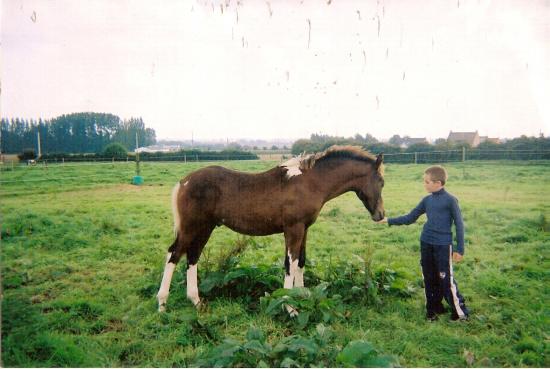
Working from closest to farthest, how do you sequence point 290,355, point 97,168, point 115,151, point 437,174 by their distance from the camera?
point 290,355 < point 437,174 < point 115,151 < point 97,168

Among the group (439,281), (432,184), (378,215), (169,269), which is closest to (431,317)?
(439,281)

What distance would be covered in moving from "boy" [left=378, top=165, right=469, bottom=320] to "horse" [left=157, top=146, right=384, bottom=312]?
0.63 meters

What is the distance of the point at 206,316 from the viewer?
3805 mm

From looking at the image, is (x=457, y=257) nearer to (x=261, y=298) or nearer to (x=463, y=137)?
(x=261, y=298)

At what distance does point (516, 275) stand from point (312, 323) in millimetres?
3443

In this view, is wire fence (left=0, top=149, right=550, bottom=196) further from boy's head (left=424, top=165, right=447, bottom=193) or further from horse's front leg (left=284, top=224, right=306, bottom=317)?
boy's head (left=424, top=165, right=447, bottom=193)

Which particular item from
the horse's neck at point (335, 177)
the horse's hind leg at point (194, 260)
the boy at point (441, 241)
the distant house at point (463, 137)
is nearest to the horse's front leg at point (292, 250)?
the horse's neck at point (335, 177)

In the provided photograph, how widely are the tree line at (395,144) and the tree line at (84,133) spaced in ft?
10.6

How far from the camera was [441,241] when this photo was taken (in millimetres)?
3729

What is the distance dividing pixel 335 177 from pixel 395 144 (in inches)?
339

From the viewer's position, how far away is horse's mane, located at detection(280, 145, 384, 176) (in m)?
4.16

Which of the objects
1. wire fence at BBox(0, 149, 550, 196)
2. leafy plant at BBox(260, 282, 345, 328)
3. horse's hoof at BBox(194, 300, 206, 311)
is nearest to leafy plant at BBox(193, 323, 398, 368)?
leafy plant at BBox(260, 282, 345, 328)

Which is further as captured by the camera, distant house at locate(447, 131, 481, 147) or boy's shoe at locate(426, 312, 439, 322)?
distant house at locate(447, 131, 481, 147)

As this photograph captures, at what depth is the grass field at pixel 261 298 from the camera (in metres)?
3.10
